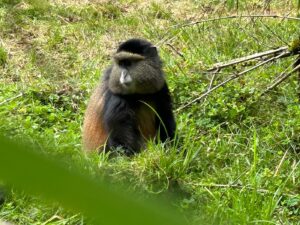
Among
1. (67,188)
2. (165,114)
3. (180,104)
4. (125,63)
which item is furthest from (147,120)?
(67,188)

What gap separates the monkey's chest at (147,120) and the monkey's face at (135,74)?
12 centimetres

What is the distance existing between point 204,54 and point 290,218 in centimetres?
317

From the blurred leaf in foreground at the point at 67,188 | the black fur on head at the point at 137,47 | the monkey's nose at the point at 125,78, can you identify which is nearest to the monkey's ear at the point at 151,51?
the black fur on head at the point at 137,47

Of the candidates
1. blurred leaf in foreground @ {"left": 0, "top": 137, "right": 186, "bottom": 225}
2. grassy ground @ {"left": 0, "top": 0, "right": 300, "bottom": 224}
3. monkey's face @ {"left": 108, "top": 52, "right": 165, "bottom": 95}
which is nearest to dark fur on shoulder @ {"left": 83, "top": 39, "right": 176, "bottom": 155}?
monkey's face @ {"left": 108, "top": 52, "right": 165, "bottom": 95}

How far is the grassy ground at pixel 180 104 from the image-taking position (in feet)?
10.3

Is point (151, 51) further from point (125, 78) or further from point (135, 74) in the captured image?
point (125, 78)

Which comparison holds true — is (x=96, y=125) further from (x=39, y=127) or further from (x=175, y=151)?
(x=175, y=151)

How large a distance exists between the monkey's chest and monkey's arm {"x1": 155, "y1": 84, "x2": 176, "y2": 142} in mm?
55

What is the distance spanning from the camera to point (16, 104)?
5133 millimetres

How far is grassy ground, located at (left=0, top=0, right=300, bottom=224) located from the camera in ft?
10.3

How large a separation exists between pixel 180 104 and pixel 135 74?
872mm

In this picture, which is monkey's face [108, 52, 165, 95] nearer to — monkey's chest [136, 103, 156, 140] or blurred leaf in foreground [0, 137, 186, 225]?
monkey's chest [136, 103, 156, 140]

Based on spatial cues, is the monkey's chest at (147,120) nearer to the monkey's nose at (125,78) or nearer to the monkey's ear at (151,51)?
the monkey's nose at (125,78)

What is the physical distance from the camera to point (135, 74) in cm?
455
